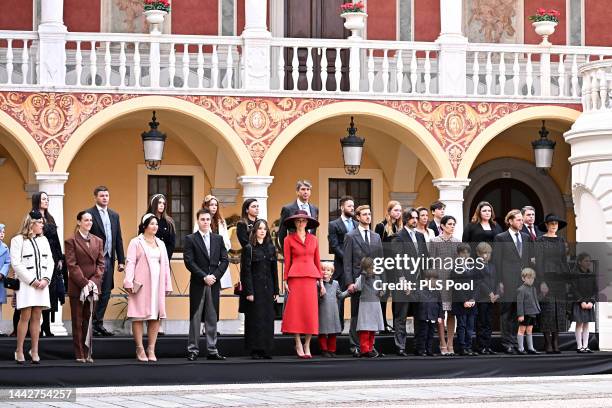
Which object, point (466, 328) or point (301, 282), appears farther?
point (466, 328)

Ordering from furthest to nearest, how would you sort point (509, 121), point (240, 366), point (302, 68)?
1. point (302, 68)
2. point (509, 121)
3. point (240, 366)

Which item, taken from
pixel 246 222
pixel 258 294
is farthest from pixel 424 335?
pixel 246 222

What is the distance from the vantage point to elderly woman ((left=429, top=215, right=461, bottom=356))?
1784 centimetres

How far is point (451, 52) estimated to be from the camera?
23.4 meters

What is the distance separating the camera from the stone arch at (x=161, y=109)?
22016mm

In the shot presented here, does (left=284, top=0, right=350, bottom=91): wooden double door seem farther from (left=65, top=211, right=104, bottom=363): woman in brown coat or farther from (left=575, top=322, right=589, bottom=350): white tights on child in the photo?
(left=65, top=211, right=104, bottom=363): woman in brown coat

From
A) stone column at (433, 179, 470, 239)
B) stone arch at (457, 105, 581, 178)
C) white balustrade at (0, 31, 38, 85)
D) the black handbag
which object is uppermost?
white balustrade at (0, 31, 38, 85)

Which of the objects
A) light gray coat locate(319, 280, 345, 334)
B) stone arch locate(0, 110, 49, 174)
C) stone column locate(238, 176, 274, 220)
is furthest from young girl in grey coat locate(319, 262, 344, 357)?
stone arch locate(0, 110, 49, 174)

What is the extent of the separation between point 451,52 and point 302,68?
9.41 feet

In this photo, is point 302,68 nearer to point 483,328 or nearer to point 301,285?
point 483,328

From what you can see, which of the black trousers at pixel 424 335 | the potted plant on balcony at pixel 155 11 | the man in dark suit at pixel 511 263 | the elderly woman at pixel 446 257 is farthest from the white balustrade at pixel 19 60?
the man in dark suit at pixel 511 263

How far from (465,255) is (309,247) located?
2.14 metres

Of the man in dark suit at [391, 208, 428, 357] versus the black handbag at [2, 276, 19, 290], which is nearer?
the black handbag at [2, 276, 19, 290]

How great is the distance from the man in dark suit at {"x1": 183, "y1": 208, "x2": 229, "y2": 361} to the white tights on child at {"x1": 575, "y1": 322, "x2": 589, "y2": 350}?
479 cm
